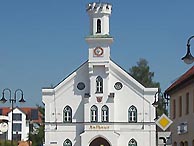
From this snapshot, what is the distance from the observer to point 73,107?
7938 cm

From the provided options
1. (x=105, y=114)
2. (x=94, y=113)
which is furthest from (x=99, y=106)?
(x=105, y=114)

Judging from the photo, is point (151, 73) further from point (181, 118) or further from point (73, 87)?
point (181, 118)

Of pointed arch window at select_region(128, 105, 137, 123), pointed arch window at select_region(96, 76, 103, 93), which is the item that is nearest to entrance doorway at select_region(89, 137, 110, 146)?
pointed arch window at select_region(128, 105, 137, 123)

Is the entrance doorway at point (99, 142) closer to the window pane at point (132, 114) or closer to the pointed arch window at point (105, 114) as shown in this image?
the pointed arch window at point (105, 114)

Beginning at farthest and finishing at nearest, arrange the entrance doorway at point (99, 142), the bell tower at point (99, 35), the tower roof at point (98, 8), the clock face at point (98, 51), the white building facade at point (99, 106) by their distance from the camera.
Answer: the tower roof at point (98, 8) → the clock face at point (98, 51) → the bell tower at point (99, 35) → the entrance doorway at point (99, 142) → the white building facade at point (99, 106)

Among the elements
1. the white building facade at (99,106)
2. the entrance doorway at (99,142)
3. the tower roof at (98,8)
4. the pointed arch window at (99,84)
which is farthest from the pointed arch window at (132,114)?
the tower roof at (98,8)

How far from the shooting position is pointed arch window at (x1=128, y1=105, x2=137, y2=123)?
78.5m

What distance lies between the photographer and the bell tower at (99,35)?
78.7 meters

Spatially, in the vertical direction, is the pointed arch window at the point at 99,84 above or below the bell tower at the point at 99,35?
below

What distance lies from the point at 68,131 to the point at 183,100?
39.9 m

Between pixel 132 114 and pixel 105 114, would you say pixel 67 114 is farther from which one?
pixel 132 114

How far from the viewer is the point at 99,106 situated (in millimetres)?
78125

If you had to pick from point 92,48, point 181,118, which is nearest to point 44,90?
point 92,48

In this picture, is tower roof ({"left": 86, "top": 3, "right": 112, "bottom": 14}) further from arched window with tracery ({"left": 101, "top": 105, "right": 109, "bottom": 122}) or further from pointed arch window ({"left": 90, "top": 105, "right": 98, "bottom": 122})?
arched window with tracery ({"left": 101, "top": 105, "right": 109, "bottom": 122})
